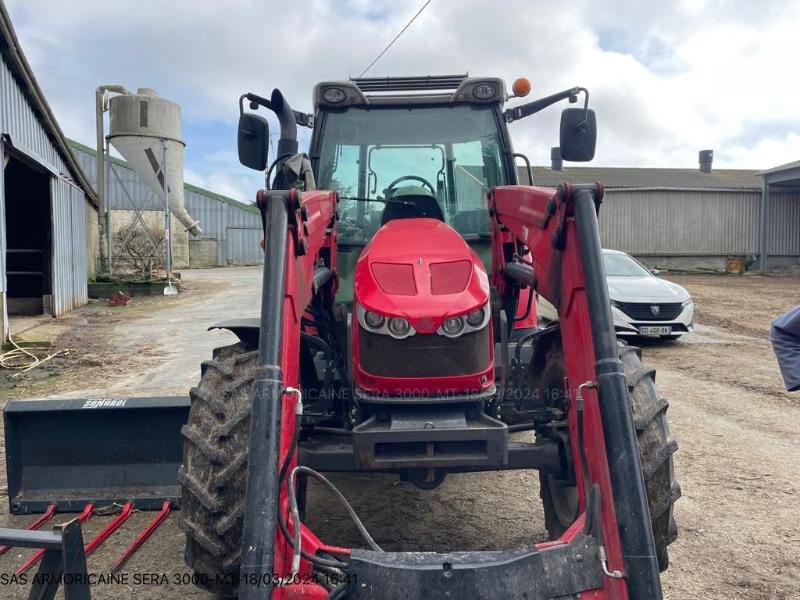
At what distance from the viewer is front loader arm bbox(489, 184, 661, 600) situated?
2082 millimetres

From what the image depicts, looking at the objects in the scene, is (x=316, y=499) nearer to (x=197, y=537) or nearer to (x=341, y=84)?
(x=197, y=537)

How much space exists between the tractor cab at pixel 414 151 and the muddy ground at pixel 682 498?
5.10 feet

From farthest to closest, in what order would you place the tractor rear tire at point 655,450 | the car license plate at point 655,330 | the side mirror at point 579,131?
1. the car license plate at point 655,330
2. the side mirror at point 579,131
3. the tractor rear tire at point 655,450

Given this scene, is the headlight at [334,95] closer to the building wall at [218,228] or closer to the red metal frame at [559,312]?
the red metal frame at [559,312]

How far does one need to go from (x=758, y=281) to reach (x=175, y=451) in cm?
2395

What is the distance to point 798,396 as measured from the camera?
694 cm

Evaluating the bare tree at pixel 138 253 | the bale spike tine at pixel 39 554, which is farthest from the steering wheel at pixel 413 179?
the bare tree at pixel 138 253

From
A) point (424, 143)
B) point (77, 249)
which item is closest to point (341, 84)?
point (424, 143)

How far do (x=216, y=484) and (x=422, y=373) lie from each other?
3.08ft

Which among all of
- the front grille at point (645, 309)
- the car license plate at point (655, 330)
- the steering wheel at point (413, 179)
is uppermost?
the steering wheel at point (413, 179)

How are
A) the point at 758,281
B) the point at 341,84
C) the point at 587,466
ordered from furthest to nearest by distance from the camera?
1. the point at 758,281
2. the point at 341,84
3. the point at 587,466

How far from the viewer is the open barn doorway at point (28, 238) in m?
13.6

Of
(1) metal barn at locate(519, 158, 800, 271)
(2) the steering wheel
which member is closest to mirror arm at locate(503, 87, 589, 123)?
(2) the steering wheel

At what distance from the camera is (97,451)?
391 cm
